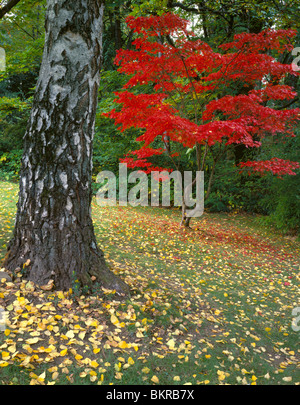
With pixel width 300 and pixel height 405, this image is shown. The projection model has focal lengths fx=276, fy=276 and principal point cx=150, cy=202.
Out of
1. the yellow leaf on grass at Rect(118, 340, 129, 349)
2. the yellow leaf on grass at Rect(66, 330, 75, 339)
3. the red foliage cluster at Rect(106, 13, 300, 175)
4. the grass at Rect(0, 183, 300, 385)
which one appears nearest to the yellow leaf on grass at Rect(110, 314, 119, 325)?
the grass at Rect(0, 183, 300, 385)

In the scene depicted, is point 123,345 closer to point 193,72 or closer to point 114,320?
point 114,320

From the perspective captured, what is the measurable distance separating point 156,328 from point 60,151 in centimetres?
199

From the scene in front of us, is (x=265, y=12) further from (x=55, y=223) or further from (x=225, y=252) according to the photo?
(x=55, y=223)

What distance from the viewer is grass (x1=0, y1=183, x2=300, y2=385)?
2.10m

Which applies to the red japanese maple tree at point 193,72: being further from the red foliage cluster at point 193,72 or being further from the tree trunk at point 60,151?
the tree trunk at point 60,151

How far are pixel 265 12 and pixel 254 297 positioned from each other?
792 cm

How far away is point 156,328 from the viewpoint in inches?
109

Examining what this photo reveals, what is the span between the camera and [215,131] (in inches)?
214

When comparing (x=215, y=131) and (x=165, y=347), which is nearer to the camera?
(x=165, y=347)

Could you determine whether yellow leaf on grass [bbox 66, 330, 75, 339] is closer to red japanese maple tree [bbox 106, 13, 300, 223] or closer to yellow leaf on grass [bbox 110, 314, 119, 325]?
yellow leaf on grass [bbox 110, 314, 119, 325]

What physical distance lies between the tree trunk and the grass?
330 millimetres

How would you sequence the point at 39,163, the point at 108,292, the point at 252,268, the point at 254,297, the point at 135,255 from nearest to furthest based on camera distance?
1. the point at 39,163
2. the point at 108,292
3. the point at 254,297
4. the point at 135,255
5. the point at 252,268

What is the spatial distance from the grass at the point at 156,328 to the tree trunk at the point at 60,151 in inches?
13.0

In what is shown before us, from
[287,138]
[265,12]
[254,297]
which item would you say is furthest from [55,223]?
[287,138]
